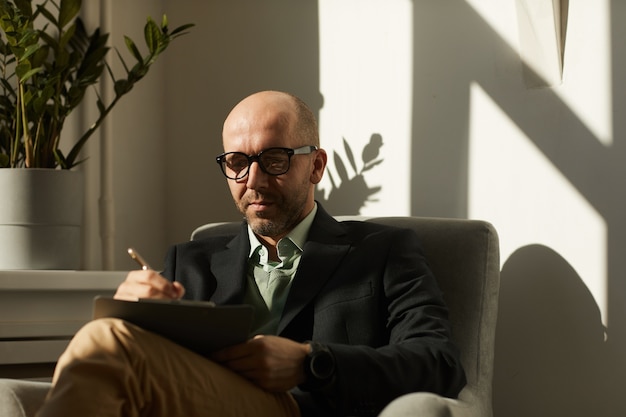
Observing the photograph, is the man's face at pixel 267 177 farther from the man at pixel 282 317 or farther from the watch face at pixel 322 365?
the watch face at pixel 322 365

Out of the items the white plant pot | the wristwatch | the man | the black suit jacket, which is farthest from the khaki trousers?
the white plant pot

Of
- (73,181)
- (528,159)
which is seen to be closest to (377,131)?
(528,159)

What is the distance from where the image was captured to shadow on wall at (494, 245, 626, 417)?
2.51 m

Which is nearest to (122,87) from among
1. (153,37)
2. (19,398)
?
(153,37)

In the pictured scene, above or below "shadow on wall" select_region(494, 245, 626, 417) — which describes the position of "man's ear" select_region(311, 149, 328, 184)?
above

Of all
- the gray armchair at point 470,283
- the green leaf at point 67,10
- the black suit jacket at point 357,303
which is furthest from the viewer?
the green leaf at point 67,10

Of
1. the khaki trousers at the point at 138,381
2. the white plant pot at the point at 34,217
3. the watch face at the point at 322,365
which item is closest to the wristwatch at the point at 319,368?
the watch face at the point at 322,365

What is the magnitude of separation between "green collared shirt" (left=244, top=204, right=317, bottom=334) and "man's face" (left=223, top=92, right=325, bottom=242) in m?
0.03

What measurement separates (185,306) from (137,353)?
0.11 metres

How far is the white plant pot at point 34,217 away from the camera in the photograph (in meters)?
2.53

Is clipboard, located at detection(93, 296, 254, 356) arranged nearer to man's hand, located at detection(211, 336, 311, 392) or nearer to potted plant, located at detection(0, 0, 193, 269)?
man's hand, located at detection(211, 336, 311, 392)

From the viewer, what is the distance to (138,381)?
158 centimetres

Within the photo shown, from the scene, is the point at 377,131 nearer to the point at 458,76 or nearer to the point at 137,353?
the point at 458,76

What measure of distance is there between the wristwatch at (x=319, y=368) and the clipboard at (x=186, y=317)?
16cm
